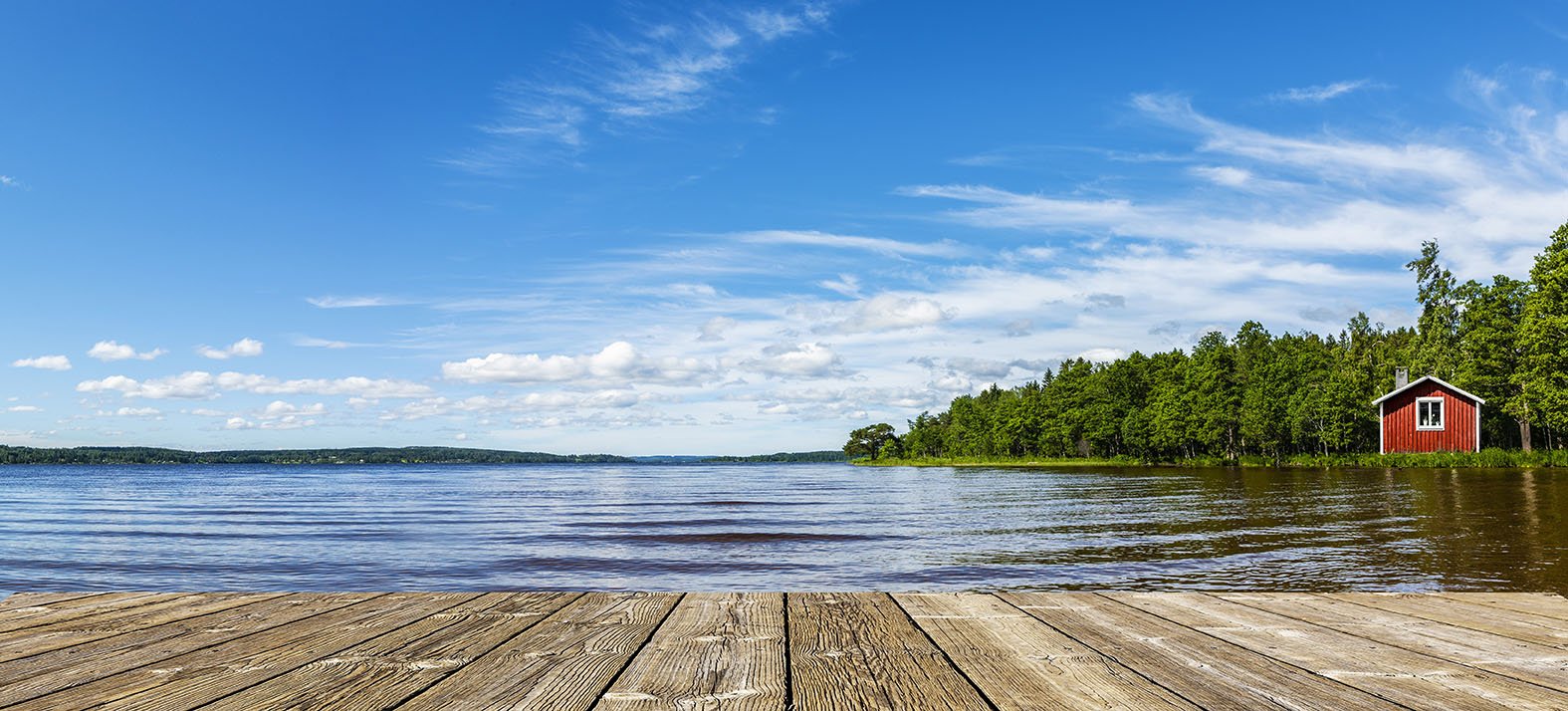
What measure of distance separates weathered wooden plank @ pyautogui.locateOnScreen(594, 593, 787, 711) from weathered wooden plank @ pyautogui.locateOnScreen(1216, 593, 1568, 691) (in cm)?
237

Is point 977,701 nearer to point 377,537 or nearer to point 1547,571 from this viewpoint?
point 1547,571

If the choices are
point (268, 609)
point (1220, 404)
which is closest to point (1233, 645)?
point (268, 609)

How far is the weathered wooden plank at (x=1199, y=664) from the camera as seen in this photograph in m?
2.75

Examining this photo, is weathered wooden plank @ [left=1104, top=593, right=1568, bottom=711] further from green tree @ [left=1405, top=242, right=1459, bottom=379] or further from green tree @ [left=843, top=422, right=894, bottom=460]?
green tree @ [left=843, top=422, right=894, bottom=460]

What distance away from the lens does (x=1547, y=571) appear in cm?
1146

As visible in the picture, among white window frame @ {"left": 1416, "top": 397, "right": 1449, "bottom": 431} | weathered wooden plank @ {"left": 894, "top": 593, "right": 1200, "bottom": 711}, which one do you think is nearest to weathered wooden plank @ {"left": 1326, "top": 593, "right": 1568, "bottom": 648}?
weathered wooden plank @ {"left": 894, "top": 593, "right": 1200, "bottom": 711}

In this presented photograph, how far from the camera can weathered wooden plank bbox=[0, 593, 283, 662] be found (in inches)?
140

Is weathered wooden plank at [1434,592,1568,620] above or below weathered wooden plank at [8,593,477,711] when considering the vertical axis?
below

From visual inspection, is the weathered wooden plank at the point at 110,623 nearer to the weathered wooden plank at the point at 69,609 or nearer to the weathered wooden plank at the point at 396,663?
the weathered wooden plank at the point at 69,609

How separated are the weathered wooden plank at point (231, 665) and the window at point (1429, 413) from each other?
6056cm

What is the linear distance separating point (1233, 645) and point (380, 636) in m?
3.29

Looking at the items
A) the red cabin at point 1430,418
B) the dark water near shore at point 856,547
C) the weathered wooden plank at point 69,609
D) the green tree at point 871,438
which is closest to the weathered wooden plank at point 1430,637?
the weathered wooden plank at point 69,609

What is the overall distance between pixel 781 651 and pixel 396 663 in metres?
1.33

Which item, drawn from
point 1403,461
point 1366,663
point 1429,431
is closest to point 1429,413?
point 1429,431
